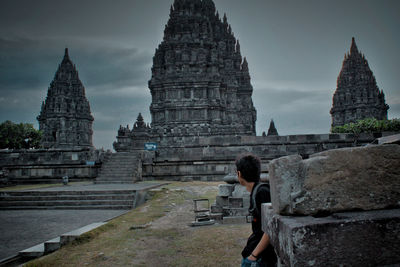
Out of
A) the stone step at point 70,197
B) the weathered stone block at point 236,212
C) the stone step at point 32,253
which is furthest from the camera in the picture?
the stone step at point 70,197

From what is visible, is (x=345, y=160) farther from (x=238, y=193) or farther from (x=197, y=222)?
(x=238, y=193)

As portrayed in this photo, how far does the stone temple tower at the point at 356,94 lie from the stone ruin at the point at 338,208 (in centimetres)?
5261

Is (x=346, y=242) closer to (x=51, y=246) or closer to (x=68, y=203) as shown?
(x=51, y=246)

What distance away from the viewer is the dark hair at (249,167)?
288cm

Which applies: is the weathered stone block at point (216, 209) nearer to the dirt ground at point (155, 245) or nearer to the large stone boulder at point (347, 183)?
the dirt ground at point (155, 245)


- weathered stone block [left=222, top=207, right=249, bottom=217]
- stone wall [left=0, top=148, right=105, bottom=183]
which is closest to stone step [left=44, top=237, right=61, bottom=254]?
weathered stone block [left=222, top=207, right=249, bottom=217]

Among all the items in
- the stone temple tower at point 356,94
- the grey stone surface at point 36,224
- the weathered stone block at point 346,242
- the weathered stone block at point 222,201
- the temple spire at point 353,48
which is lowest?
the grey stone surface at point 36,224

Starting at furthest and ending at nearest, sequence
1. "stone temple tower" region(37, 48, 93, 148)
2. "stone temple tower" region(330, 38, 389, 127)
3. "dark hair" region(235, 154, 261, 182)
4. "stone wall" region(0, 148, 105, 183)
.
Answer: "stone temple tower" region(37, 48, 93, 148), "stone temple tower" region(330, 38, 389, 127), "stone wall" region(0, 148, 105, 183), "dark hair" region(235, 154, 261, 182)

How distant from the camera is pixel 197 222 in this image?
6.97m

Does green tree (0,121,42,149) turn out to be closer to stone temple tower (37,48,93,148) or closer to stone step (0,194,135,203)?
stone temple tower (37,48,93,148)

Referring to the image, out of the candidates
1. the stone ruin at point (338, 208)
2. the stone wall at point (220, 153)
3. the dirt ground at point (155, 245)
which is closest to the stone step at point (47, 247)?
the dirt ground at point (155, 245)

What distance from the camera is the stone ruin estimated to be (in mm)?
1983

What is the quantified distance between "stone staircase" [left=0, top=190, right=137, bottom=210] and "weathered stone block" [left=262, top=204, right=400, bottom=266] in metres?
9.81

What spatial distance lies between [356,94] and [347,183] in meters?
53.6
